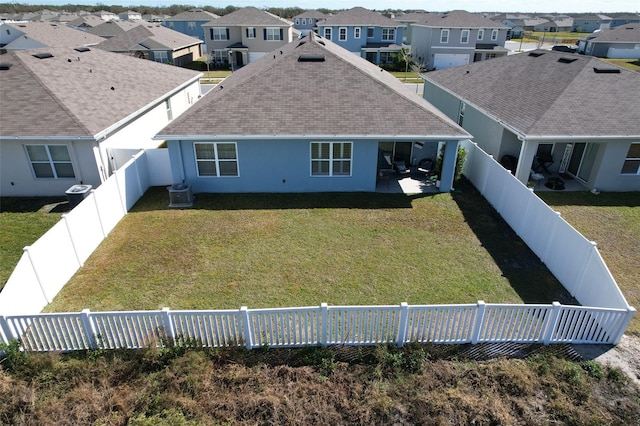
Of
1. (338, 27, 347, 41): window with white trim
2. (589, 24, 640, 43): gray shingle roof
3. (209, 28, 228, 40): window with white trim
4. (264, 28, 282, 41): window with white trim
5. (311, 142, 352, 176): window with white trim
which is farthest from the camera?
(589, 24, 640, 43): gray shingle roof

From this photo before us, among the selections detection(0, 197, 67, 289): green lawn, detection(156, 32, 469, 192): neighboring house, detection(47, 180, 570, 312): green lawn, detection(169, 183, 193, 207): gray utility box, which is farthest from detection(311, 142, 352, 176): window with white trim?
detection(0, 197, 67, 289): green lawn

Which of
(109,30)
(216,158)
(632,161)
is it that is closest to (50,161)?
(216,158)

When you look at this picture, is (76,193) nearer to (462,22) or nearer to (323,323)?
(323,323)

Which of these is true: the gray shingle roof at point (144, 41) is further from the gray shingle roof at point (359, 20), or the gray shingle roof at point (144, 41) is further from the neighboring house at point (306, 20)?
the neighboring house at point (306, 20)

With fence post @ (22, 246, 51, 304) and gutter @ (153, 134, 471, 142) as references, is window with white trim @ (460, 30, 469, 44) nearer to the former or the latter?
gutter @ (153, 134, 471, 142)

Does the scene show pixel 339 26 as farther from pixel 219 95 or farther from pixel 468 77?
pixel 219 95

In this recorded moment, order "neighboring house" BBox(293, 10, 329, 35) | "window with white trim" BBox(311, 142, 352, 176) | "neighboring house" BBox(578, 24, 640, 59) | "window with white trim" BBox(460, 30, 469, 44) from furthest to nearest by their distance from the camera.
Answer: "neighboring house" BBox(293, 10, 329, 35), "neighboring house" BBox(578, 24, 640, 59), "window with white trim" BBox(460, 30, 469, 44), "window with white trim" BBox(311, 142, 352, 176)

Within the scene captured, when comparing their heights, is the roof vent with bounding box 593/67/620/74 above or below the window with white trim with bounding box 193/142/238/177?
above
